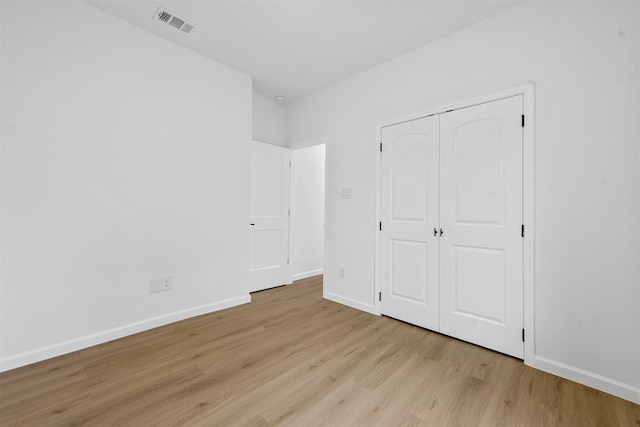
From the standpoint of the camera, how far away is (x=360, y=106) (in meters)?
3.24

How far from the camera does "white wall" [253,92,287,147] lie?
3.95 metres

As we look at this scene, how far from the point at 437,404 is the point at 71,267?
9.56ft

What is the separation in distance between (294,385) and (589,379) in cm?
199

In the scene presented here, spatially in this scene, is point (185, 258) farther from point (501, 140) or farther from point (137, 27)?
point (501, 140)

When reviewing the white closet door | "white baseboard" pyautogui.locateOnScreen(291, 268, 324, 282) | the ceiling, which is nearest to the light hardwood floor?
the white closet door

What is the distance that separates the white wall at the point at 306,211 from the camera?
4465 mm

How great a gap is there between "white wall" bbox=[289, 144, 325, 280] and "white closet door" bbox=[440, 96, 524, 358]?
2.48 metres

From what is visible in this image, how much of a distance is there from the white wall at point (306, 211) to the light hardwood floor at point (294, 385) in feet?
6.76

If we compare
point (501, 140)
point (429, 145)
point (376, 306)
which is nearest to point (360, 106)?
point (429, 145)

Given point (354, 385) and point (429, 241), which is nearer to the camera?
point (354, 385)

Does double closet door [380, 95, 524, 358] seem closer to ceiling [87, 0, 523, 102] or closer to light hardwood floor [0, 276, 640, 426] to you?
light hardwood floor [0, 276, 640, 426]

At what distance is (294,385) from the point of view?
1.78m

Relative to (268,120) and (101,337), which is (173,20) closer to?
(268,120)

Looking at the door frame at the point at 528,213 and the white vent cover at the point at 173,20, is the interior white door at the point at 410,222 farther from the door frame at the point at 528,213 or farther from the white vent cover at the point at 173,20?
the white vent cover at the point at 173,20
